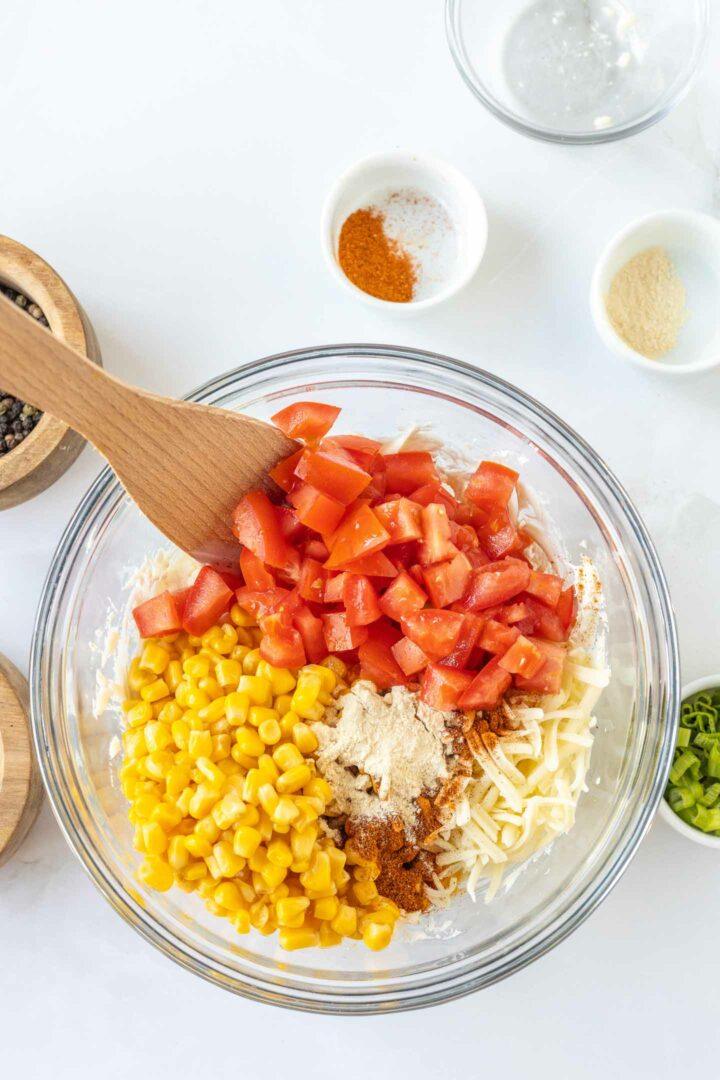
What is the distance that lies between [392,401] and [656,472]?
727mm

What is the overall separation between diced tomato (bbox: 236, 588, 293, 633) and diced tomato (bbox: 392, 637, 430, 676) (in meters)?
0.26

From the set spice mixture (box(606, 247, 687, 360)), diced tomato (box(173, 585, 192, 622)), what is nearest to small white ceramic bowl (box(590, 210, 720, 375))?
spice mixture (box(606, 247, 687, 360))

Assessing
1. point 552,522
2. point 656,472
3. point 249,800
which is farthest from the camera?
point 656,472

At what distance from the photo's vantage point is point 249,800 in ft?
6.38

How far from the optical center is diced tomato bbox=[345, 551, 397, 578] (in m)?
2.03

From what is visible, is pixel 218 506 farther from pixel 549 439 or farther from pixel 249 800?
pixel 549 439

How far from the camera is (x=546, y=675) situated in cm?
206

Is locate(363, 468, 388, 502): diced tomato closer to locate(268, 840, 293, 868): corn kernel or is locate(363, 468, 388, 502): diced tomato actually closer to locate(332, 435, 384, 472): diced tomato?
locate(332, 435, 384, 472): diced tomato

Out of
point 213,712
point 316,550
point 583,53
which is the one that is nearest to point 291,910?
point 213,712

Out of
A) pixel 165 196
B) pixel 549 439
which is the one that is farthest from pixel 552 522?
pixel 165 196

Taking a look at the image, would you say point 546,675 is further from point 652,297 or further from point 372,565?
point 652,297

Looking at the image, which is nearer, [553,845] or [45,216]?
[553,845]

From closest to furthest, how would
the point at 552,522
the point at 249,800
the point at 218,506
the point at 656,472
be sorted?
the point at 249,800 < the point at 218,506 < the point at 552,522 < the point at 656,472

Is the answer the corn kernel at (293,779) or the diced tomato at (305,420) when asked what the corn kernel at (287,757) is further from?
the diced tomato at (305,420)
